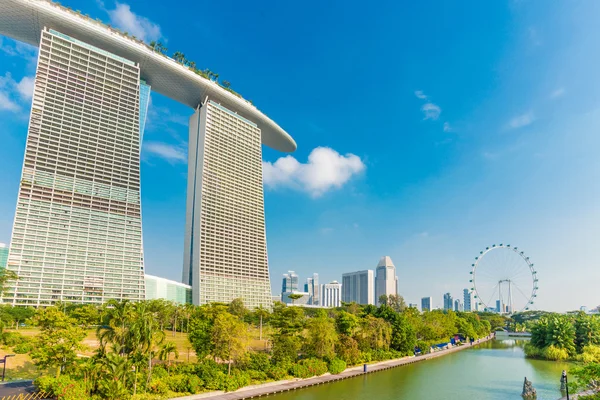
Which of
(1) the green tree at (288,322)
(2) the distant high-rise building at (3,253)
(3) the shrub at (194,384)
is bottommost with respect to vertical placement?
(3) the shrub at (194,384)

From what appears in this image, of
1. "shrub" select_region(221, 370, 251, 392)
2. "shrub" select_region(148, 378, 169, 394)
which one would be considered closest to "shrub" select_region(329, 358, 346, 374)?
"shrub" select_region(221, 370, 251, 392)

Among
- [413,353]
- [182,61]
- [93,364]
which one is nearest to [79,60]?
[182,61]

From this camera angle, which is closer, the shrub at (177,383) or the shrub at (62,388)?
the shrub at (62,388)

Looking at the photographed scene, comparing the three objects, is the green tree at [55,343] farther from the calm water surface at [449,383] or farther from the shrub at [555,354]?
the shrub at [555,354]

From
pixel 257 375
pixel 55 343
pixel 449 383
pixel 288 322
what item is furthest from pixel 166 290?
pixel 449 383

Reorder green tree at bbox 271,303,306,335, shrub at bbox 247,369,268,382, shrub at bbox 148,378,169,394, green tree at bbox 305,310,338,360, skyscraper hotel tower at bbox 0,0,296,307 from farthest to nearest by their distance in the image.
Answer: skyscraper hotel tower at bbox 0,0,296,307 < green tree at bbox 271,303,306,335 < green tree at bbox 305,310,338,360 < shrub at bbox 247,369,268,382 < shrub at bbox 148,378,169,394

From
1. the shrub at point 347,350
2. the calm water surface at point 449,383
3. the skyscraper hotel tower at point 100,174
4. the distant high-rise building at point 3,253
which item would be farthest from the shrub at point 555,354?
the distant high-rise building at point 3,253

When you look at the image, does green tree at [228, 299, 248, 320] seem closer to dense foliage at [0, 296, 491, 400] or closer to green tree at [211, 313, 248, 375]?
dense foliage at [0, 296, 491, 400]
